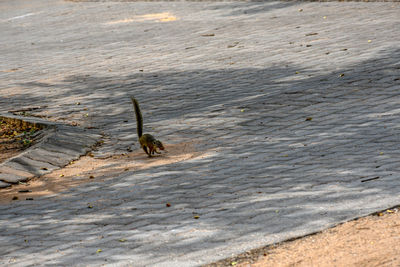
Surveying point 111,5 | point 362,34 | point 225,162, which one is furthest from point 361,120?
point 111,5

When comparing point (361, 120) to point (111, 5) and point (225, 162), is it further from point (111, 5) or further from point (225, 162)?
point (111, 5)

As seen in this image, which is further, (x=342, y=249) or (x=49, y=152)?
(x=49, y=152)

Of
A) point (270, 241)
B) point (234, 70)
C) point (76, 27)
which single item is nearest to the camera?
point (270, 241)

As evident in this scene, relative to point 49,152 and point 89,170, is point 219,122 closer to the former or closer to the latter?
point 89,170

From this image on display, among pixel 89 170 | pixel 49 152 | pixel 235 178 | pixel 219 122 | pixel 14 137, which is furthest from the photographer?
pixel 14 137

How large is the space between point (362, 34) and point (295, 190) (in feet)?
27.4

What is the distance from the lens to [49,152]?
28.6ft

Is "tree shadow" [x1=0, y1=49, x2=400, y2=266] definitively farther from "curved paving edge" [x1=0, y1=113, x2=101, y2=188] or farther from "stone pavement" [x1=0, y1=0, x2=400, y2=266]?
"curved paving edge" [x1=0, y1=113, x2=101, y2=188]

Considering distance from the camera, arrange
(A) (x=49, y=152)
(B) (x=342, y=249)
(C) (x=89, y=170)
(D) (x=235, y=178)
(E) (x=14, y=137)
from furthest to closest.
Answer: (E) (x=14, y=137)
(A) (x=49, y=152)
(C) (x=89, y=170)
(D) (x=235, y=178)
(B) (x=342, y=249)

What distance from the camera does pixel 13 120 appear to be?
10406 millimetres

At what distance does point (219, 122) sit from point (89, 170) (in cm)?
208

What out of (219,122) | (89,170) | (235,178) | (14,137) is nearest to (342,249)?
(235,178)

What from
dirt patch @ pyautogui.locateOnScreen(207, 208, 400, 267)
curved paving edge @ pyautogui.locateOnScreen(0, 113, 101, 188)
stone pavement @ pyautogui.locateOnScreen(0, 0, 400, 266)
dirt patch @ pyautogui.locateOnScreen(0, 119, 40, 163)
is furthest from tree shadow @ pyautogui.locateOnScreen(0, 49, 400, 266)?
dirt patch @ pyautogui.locateOnScreen(0, 119, 40, 163)

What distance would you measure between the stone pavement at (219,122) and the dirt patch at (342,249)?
16cm
